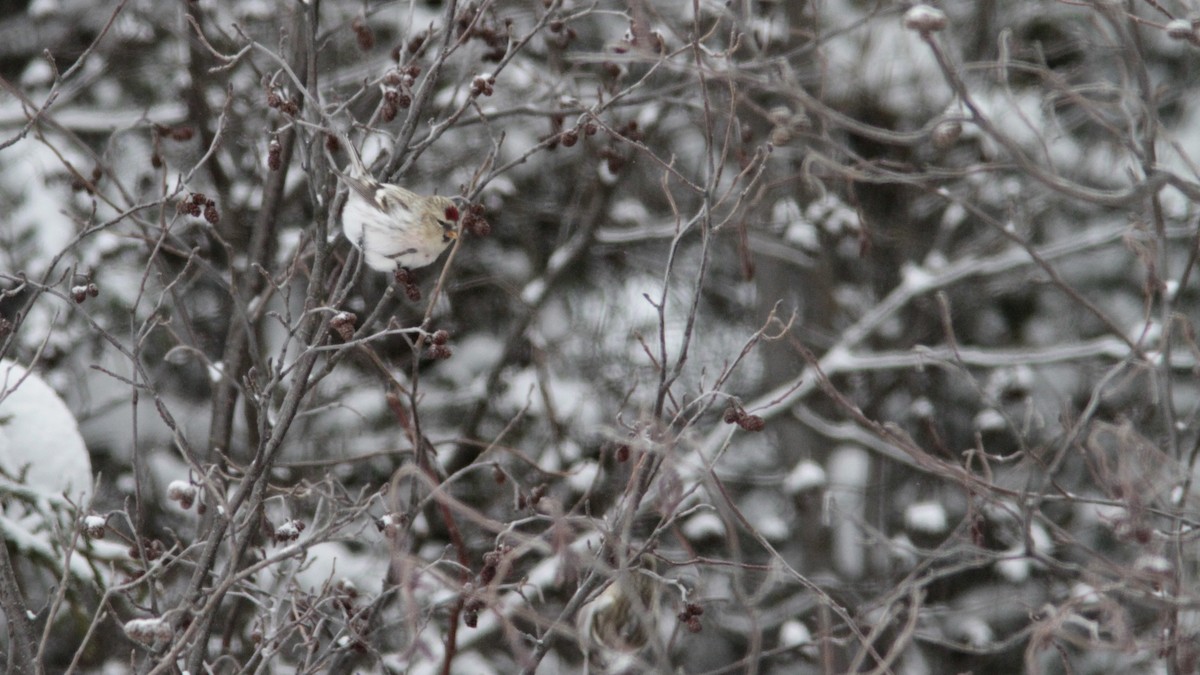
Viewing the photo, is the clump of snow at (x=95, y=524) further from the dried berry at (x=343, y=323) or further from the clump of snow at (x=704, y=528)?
the clump of snow at (x=704, y=528)

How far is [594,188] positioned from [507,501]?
1.94m

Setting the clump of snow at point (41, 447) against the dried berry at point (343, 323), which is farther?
the clump of snow at point (41, 447)

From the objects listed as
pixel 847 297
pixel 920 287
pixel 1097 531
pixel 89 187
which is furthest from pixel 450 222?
pixel 1097 531

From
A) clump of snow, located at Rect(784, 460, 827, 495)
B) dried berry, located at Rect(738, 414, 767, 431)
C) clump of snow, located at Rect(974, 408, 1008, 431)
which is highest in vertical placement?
dried berry, located at Rect(738, 414, 767, 431)

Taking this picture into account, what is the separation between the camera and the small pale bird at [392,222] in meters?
3.48

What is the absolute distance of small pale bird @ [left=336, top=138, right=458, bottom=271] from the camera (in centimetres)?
348

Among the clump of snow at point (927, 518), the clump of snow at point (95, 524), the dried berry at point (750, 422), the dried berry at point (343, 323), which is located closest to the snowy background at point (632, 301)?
the clump of snow at point (927, 518)

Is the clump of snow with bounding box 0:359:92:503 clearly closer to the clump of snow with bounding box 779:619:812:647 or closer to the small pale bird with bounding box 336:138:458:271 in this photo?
the small pale bird with bounding box 336:138:458:271

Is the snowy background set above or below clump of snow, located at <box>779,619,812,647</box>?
above

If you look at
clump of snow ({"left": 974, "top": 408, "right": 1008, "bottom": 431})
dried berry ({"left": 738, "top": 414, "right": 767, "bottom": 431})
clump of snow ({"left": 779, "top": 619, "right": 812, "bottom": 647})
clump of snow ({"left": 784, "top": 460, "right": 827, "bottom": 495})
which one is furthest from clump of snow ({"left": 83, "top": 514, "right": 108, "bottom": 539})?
clump of snow ({"left": 974, "top": 408, "right": 1008, "bottom": 431})

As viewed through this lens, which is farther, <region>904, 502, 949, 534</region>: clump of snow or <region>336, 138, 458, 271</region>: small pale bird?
<region>904, 502, 949, 534</region>: clump of snow

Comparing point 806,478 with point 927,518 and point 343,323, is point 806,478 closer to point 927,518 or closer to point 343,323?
point 927,518

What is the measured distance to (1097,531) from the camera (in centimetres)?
880

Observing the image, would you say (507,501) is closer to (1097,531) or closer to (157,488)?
(157,488)
